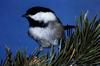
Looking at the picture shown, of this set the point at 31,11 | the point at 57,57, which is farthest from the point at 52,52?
the point at 31,11

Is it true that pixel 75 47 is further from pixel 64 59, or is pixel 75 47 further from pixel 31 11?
pixel 31 11

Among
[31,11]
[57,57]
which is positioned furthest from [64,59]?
[31,11]

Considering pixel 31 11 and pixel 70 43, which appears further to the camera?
pixel 31 11

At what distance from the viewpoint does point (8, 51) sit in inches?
8.8

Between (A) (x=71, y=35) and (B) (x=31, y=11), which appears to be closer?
(A) (x=71, y=35)

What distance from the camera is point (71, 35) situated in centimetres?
26

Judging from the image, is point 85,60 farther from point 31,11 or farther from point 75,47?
point 31,11

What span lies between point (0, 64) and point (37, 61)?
4 centimetres

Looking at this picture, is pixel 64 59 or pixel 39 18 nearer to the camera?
pixel 64 59

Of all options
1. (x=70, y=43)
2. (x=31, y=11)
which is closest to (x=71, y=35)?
(x=70, y=43)

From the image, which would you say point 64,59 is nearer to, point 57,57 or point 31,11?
point 57,57

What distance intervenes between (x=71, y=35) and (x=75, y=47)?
0.02 meters

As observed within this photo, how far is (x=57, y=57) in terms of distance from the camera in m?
0.23

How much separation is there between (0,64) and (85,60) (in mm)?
98
